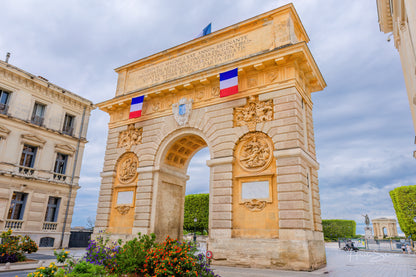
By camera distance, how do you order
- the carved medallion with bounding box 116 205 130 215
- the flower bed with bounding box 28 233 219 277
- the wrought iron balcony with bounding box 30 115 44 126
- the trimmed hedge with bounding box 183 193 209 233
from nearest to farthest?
the flower bed with bounding box 28 233 219 277, the carved medallion with bounding box 116 205 130 215, the wrought iron balcony with bounding box 30 115 44 126, the trimmed hedge with bounding box 183 193 209 233

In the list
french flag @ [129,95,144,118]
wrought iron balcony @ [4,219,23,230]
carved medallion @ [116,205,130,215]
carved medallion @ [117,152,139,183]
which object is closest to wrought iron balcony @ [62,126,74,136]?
wrought iron balcony @ [4,219,23,230]

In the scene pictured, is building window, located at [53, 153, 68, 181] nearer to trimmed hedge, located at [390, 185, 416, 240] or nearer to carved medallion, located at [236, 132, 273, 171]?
carved medallion, located at [236, 132, 273, 171]

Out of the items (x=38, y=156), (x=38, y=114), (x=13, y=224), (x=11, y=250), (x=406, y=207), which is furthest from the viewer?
(x=406, y=207)

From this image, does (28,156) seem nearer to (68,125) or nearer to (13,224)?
(68,125)

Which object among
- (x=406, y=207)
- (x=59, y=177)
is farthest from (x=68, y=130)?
(x=406, y=207)

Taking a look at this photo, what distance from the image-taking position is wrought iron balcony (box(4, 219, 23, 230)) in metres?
20.1

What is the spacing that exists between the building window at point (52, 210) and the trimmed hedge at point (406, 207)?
127 feet

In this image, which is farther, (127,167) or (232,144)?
(127,167)

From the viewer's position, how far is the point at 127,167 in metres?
17.8

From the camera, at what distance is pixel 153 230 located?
50.3 feet

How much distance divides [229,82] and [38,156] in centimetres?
1798

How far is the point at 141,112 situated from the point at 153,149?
2.88 metres

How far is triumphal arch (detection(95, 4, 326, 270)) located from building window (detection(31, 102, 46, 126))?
7.87 meters

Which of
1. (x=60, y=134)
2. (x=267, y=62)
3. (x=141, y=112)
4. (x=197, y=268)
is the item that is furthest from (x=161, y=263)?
(x=60, y=134)
